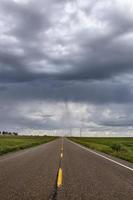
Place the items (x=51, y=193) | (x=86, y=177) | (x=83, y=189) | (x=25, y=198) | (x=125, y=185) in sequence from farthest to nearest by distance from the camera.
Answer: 1. (x=86, y=177)
2. (x=125, y=185)
3. (x=83, y=189)
4. (x=51, y=193)
5. (x=25, y=198)

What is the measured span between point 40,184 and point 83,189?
1413 mm

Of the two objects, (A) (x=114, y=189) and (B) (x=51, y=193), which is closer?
(B) (x=51, y=193)

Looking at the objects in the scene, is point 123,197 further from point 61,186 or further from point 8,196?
point 8,196

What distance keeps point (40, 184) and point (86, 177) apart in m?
2.07

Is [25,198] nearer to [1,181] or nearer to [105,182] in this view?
[1,181]

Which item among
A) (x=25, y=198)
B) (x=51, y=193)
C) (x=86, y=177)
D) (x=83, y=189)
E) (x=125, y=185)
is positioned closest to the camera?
(x=25, y=198)

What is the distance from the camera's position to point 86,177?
32.4 ft

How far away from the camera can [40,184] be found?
27.6 ft

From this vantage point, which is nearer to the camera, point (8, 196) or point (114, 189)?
point (8, 196)

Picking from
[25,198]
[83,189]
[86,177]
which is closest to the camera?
[25,198]

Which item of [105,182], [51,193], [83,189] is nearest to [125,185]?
[105,182]

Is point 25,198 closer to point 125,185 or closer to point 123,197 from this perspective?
point 123,197

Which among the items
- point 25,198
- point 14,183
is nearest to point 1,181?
point 14,183

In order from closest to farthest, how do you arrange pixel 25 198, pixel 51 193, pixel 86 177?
pixel 25 198, pixel 51 193, pixel 86 177
